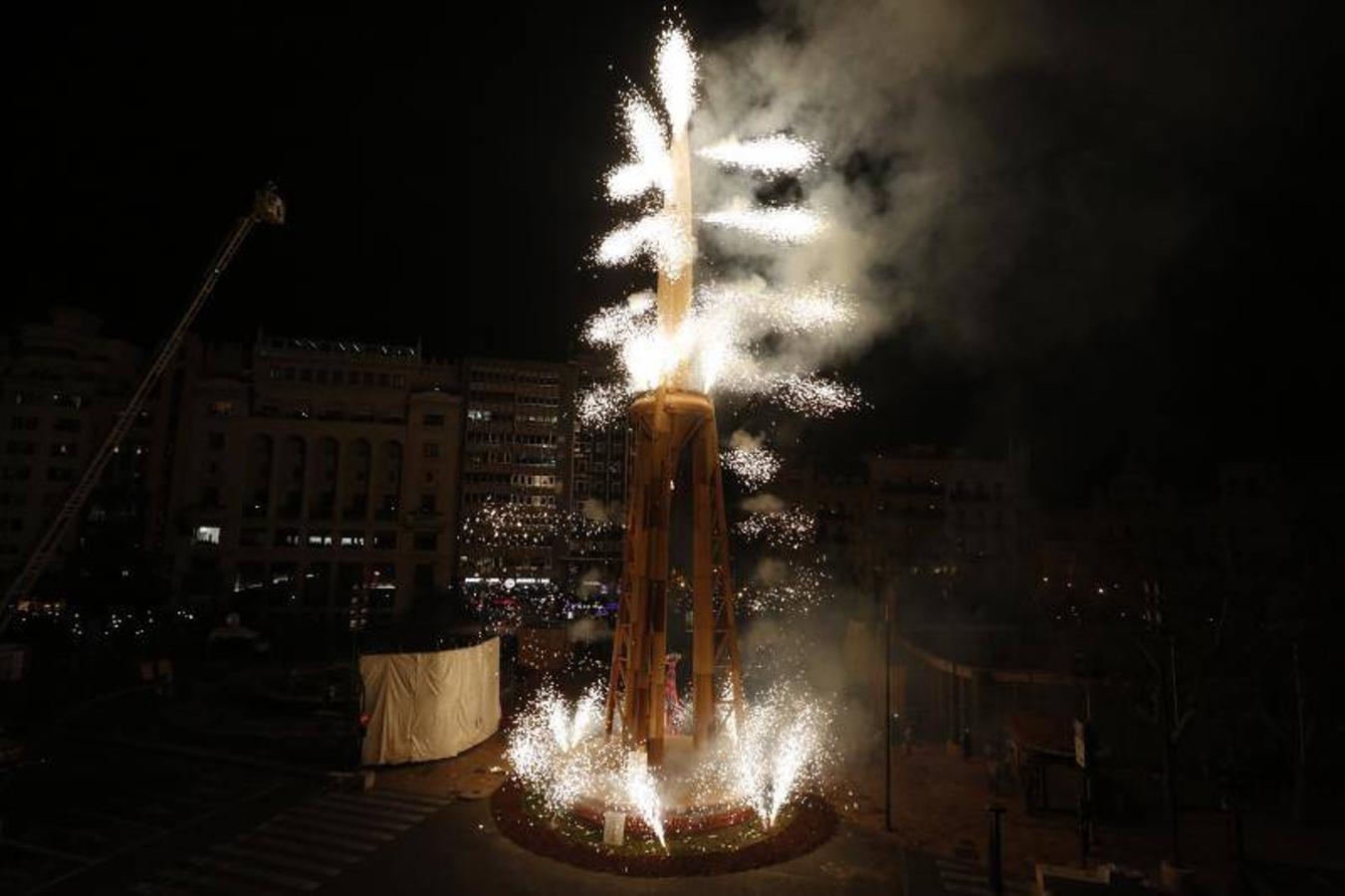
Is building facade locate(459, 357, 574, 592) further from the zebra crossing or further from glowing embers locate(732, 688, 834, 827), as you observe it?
the zebra crossing

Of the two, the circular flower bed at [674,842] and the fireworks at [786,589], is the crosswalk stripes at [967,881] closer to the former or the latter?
the circular flower bed at [674,842]

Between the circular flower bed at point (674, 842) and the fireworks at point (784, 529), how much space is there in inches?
1974

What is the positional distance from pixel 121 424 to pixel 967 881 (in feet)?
108

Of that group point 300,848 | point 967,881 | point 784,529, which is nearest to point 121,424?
point 300,848

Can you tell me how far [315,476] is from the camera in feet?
228

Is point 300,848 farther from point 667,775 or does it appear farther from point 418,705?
point 667,775

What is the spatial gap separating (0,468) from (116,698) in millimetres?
51953

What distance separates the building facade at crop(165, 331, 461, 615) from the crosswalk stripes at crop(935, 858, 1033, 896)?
56.3 metres

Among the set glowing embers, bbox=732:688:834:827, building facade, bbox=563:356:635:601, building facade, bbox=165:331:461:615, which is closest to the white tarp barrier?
glowing embers, bbox=732:688:834:827

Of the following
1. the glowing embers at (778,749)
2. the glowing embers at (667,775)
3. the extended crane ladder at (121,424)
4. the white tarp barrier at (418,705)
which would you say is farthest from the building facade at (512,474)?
the white tarp barrier at (418,705)

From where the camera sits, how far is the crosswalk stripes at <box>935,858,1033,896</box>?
1246cm

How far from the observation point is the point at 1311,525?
2117 cm

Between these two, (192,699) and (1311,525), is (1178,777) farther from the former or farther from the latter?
(192,699)

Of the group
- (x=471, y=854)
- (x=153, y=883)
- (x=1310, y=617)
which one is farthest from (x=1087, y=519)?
(x=153, y=883)
